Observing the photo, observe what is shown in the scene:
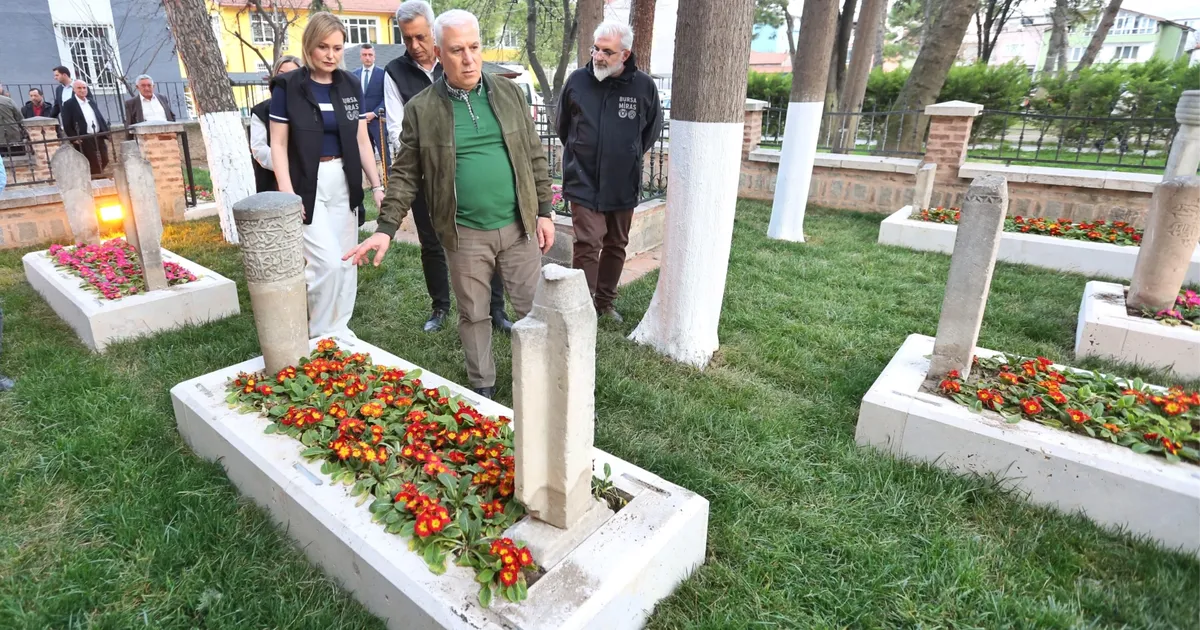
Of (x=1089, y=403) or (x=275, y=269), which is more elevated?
(x=275, y=269)

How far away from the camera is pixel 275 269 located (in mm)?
3023

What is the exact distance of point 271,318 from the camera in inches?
123

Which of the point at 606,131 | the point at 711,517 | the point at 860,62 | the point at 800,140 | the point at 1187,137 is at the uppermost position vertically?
the point at 860,62

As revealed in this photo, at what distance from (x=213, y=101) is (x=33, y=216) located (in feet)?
7.91

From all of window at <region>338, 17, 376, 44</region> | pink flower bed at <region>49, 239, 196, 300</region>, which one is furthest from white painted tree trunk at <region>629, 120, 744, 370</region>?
window at <region>338, 17, 376, 44</region>

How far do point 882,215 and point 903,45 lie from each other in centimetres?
4282

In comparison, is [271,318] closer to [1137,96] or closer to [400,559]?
[400,559]

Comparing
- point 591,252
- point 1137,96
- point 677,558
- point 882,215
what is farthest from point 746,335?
point 1137,96

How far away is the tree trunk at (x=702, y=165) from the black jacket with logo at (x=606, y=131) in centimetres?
36

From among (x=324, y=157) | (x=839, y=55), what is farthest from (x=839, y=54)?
(x=324, y=157)

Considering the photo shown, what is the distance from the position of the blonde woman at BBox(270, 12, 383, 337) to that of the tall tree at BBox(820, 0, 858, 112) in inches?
490

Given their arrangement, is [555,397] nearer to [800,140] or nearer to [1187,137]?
[800,140]

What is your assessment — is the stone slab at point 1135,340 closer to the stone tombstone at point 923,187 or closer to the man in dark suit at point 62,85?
the stone tombstone at point 923,187

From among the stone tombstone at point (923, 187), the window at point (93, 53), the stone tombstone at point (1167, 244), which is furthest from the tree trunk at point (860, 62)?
the window at point (93, 53)
